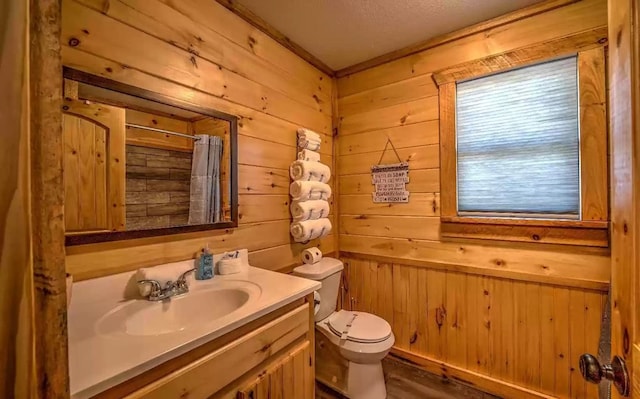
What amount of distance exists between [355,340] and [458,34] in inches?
80.4

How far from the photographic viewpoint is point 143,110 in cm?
126

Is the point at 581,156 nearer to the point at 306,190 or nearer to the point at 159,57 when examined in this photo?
the point at 306,190

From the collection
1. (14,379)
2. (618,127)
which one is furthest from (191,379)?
(618,127)

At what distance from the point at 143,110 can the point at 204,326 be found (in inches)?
38.2

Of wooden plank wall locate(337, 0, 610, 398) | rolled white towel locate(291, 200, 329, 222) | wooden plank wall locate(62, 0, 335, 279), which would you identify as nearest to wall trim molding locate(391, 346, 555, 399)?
wooden plank wall locate(337, 0, 610, 398)

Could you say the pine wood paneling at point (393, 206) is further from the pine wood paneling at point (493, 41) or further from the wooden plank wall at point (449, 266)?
the pine wood paneling at point (493, 41)

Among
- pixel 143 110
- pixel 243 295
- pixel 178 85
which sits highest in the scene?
pixel 178 85

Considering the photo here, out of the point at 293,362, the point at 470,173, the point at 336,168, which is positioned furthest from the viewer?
the point at 336,168

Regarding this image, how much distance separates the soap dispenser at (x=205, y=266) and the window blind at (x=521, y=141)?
5.18 ft

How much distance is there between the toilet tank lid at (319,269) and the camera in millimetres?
1829

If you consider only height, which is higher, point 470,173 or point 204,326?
point 470,173

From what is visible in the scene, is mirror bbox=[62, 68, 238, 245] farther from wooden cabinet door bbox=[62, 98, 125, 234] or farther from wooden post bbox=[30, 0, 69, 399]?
wooden post bbox=[30, 0, 69, 399]

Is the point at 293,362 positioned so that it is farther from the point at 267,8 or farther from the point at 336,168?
the point at 267,8

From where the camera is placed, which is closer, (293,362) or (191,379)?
(191,379)
